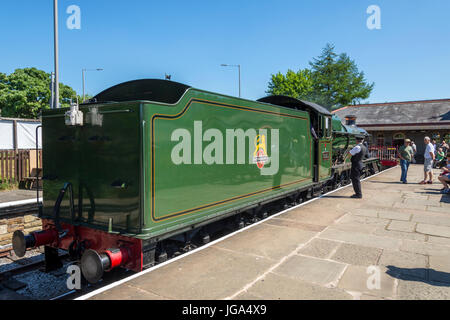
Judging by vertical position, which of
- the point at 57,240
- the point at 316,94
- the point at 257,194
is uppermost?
the point at 316,94

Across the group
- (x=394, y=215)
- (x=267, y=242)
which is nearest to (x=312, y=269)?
(x=267, y=242)

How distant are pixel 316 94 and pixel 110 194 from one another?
51.7 metres

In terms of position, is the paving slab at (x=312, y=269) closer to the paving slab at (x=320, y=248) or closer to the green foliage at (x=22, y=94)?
the paving slab at (x=320, y=248)

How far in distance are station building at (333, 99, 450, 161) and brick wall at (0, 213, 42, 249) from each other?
81.7 ft

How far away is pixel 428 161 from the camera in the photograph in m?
12.0

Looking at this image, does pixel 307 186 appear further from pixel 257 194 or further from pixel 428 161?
pixel 428 161

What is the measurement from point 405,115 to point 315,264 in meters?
29.2

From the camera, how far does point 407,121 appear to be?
26953mm

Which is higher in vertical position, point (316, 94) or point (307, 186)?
point (316, 94)

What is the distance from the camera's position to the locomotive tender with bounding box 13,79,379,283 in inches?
143

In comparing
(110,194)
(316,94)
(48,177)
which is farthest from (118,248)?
(316,94)

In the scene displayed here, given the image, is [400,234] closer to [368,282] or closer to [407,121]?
[368,282]

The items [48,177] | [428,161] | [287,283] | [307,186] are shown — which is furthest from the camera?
[428,161]
